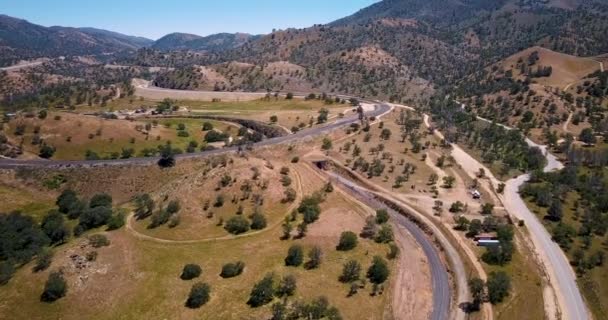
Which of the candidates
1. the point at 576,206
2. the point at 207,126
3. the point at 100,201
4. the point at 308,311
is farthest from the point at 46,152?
the point at 576,206

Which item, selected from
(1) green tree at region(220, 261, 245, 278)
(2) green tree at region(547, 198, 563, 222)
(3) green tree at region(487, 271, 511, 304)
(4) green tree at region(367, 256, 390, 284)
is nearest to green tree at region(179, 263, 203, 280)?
(1) green tree at region(220, 261, 245, 278)

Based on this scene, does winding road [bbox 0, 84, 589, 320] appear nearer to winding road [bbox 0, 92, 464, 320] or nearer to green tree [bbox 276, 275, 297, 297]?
winding road [bbox 0, 92, 464, 320]

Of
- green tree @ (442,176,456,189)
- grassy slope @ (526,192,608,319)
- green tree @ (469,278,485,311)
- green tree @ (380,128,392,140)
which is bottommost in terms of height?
grassy slope @ (526,192,608,319)

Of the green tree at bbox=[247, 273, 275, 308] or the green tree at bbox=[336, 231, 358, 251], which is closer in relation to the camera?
the green tree at bbox=[247, 273, 275, 308]

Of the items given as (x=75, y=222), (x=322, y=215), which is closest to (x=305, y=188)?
(x=322, y=215)

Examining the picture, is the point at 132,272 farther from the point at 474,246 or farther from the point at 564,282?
the point at 564,282

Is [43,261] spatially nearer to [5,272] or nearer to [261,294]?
[5,272]
